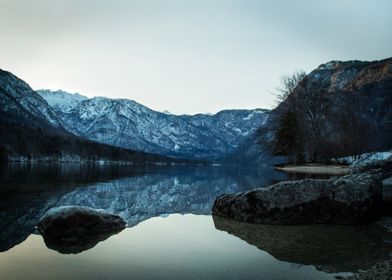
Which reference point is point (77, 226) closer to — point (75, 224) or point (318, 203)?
point (75, 224)

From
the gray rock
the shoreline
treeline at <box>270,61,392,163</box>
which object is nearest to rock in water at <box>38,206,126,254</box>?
the gray rock

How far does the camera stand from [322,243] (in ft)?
31.9

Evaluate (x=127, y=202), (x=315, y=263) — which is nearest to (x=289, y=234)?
(x=315, y=263)

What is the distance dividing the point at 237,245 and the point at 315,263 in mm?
2263

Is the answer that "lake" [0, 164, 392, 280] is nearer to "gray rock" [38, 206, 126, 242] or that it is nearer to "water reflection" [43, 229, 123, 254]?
"water reflection" [43, 229, 123, 254]

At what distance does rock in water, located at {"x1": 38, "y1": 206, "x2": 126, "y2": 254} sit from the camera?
392 inches

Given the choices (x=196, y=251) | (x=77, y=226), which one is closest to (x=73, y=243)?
(x=77, y=226)

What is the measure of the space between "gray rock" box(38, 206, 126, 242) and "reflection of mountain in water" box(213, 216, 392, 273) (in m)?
3.68

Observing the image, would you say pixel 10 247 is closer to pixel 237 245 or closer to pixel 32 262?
pixel 32 262

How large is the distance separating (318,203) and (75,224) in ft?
26.9

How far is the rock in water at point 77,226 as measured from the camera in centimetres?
996

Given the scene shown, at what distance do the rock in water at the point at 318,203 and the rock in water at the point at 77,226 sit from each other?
486cm

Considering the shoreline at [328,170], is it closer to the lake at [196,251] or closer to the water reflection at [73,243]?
the lake at [196,251]

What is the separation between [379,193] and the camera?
45.2 ft
